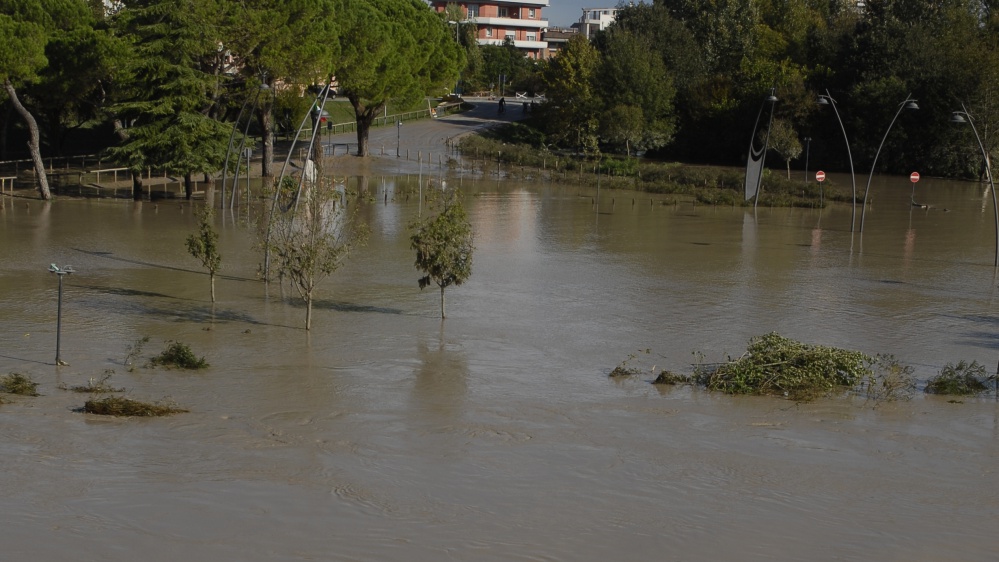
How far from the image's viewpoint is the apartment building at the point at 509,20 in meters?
140

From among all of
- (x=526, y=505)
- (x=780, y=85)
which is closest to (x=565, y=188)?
(x=780, y=85)

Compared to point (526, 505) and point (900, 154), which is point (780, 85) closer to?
point (900, 154)

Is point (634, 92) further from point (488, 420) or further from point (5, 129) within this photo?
point (488, 420)

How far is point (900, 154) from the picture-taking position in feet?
216

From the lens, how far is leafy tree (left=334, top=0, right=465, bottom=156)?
52250 mm

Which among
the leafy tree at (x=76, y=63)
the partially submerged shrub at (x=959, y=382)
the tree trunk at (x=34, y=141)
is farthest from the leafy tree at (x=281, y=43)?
the partially submerged shrub at (x=959, y=382)

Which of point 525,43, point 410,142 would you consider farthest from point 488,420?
point 525,43

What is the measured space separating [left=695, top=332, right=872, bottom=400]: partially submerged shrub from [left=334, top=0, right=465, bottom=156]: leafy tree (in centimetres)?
3643

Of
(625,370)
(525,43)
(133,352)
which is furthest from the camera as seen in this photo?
(525,43)

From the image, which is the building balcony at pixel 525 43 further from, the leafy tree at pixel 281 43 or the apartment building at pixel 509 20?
the leafy tree at pixel 281 43

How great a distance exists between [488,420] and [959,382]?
8750 millimetres

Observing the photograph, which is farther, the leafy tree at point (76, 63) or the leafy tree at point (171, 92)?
the leafy tree at point (76, 63)

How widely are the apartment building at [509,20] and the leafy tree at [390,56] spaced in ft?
247

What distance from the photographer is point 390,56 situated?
55.3 meters
